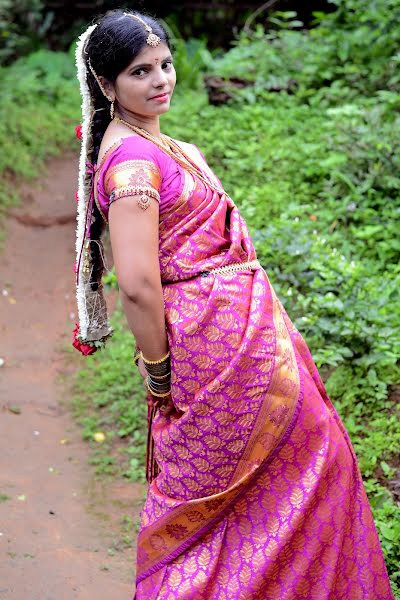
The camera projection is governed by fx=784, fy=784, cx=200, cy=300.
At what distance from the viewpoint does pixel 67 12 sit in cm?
1091

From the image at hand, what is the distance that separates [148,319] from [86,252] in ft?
1.28

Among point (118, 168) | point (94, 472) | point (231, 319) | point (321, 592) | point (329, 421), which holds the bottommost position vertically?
point (94, 472)

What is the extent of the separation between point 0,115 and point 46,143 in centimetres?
55

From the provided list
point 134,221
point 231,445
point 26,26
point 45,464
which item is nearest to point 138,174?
point 134,221

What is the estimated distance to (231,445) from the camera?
2340mm

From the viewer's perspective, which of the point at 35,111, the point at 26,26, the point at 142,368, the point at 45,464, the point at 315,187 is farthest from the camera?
the point at 26,26

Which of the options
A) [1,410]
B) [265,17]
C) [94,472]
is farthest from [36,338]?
[265,17]

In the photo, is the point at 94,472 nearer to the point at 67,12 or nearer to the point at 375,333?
the point at 375,333

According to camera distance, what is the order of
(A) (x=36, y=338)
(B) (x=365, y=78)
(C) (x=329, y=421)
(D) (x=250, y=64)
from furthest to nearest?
(D) (x=250, y=64) → (B) (x=365, y=78) → (A) (x=36, y=338) → (C) (x=329, y=421)

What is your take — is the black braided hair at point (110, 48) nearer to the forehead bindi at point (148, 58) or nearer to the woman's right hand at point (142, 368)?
the forehead bindi at point (148, 58)

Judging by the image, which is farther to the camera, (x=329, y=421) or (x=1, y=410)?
(x=1, y=410)

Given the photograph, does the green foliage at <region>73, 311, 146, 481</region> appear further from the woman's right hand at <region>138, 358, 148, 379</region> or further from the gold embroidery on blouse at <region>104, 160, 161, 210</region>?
the gold embroidery on blouse at <region>104, 160, 161, 210</region>

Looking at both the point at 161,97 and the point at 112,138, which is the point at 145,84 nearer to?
the point at 161,97

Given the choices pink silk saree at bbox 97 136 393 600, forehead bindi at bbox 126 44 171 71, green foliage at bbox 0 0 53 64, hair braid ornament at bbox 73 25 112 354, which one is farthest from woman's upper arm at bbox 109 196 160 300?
green foliage at bbox 0 0 53 64
